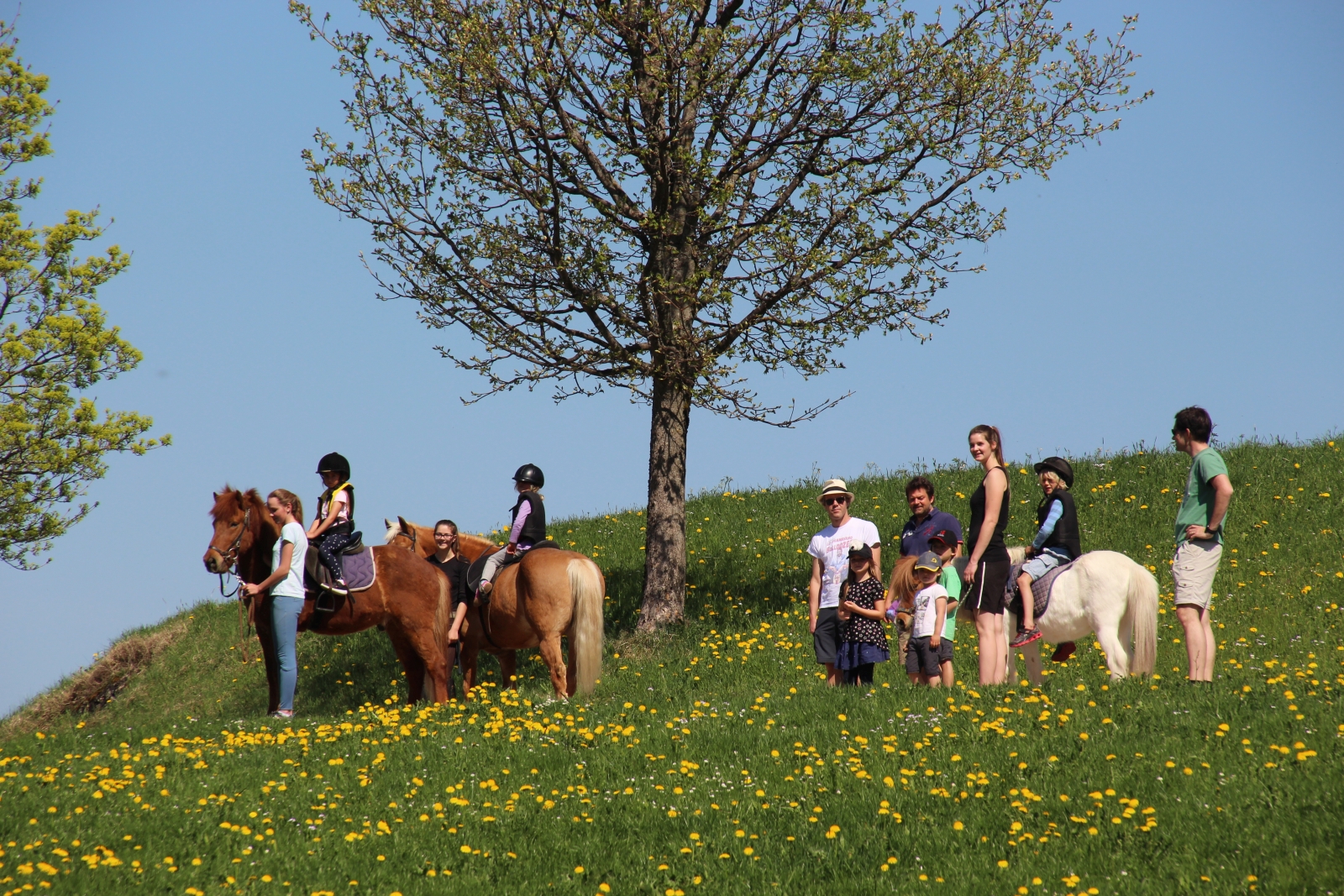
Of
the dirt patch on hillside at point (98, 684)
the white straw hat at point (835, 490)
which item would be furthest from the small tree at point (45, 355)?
the white straw hat at point (835, 490)

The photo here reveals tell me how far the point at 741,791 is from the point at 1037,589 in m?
4.10

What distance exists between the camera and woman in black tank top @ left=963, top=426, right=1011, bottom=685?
996cm

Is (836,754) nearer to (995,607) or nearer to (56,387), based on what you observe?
(995,607)

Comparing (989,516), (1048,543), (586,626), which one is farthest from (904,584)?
(586,626)

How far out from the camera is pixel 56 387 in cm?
2302

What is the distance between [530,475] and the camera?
1320 centimetres

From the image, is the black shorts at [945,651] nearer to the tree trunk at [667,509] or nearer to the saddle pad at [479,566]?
the saddle pad at [479,566]

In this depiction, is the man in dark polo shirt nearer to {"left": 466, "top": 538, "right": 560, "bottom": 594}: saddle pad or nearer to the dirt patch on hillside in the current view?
{"left": 466, "top": 538, "right": 560, "bottom": 594}: saddle pad

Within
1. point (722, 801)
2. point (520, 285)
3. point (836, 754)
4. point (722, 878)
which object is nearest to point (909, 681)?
point (836, 754)

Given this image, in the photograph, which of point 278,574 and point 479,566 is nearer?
point 278,574

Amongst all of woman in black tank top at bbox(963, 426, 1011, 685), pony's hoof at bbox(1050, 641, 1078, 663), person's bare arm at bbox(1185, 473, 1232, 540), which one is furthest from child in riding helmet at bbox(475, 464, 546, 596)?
person's bare arm at bbox(1185, 473, 1232, 540)

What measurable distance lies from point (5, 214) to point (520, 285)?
45.5 feet

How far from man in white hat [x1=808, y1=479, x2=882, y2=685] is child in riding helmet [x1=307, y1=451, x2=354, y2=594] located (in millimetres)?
5806

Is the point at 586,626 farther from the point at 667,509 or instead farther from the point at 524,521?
the point at 667,509
